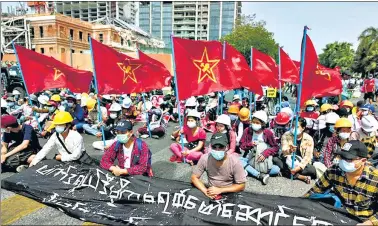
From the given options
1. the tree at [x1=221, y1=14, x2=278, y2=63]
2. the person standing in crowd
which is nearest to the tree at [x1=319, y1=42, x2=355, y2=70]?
the tree at [x1=221, y1=14, x2=278, y2=63]

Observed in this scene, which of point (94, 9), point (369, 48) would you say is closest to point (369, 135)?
point (369, 48)

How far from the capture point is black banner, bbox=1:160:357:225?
338cm

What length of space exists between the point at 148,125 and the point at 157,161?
2.70 m

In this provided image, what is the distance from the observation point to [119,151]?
460cm

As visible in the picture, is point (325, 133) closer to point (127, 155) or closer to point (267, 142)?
point (267, 142)

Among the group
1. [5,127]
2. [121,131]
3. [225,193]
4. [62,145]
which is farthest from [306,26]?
[5,127]

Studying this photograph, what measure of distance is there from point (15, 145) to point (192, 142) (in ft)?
10.7

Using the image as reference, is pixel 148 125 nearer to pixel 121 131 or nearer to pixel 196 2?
pixel 121 131

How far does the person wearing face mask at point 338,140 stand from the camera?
5.03 m

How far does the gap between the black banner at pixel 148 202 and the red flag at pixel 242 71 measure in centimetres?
442

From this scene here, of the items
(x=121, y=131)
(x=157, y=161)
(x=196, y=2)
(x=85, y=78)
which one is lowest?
(x=157, y=161)

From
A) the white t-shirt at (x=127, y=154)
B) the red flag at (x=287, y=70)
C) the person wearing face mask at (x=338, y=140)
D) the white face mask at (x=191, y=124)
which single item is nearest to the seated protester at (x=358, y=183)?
the person wearing face mask at (x=338, y=140)

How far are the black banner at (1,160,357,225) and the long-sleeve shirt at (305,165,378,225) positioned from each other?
0.13 meters

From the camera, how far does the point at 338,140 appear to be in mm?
5199
